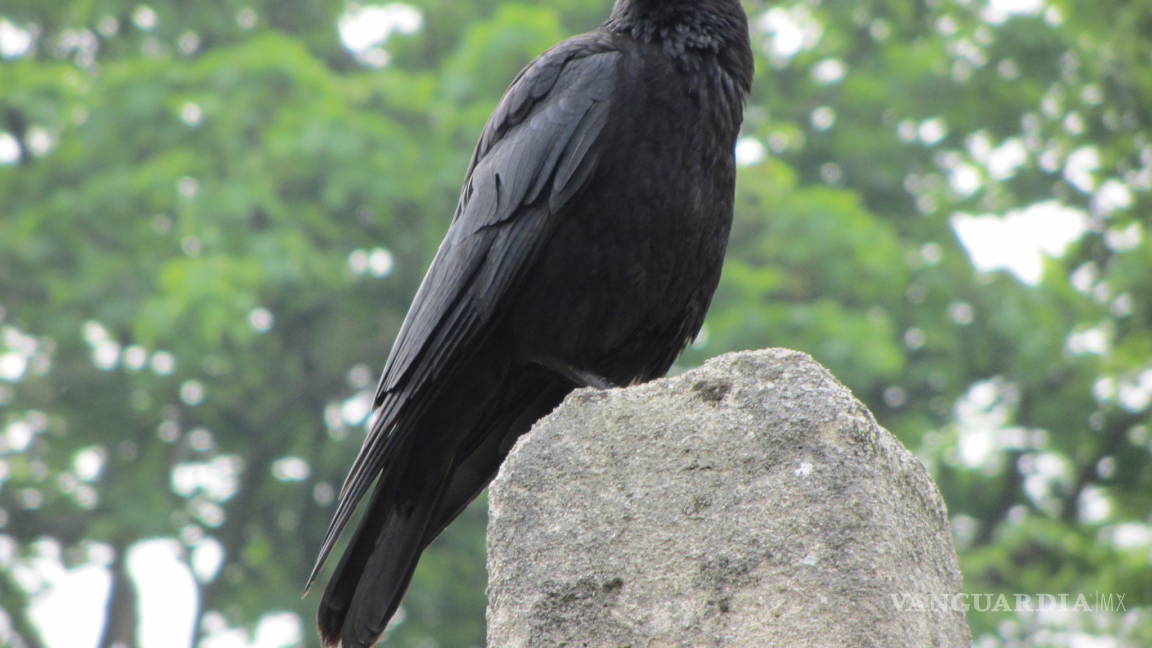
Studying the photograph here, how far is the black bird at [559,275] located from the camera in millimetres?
3742

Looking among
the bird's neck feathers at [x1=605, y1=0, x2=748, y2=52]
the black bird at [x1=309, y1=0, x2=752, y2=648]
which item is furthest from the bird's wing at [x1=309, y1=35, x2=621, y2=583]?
the bird's neck feathers at [x1=605, y1=0, x2=748, y2=52]

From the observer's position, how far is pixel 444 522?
3.93 m

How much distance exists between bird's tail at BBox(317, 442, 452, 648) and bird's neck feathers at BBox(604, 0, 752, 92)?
1295 mm

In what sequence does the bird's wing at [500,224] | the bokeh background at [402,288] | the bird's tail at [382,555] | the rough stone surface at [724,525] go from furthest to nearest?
the bokeh background at [402,288] < the bird's wing at [500,224] < the bird's tail at [382,555] < the rough stone surface at [724,525]

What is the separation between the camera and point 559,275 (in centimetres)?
380

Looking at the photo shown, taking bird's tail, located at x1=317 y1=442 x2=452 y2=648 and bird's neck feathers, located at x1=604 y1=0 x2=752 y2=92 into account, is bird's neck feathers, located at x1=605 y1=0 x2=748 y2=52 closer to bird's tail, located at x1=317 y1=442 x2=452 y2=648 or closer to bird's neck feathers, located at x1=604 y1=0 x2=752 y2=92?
bird's neck feathers, located at x1=604 y1=0 x2=752 y2=92

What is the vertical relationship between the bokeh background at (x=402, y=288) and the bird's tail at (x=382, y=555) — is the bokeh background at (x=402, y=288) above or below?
above

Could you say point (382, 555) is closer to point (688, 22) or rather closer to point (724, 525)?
point (724, 525)

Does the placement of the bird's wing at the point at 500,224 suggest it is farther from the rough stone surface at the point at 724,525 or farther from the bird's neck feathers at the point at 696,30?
the rough stone surface at the point at 724,525

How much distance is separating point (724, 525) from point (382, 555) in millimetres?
1192

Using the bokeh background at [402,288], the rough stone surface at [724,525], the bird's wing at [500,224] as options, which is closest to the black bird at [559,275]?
the bird's wing at [500,224]

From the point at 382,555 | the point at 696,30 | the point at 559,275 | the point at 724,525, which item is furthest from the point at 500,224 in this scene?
the point at 724,525

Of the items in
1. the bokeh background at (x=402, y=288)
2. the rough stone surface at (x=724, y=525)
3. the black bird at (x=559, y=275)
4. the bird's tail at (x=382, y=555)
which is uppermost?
the bokeh background at (x=402, y=288)

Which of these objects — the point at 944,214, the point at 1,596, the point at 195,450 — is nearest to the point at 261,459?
the point at 195,450
